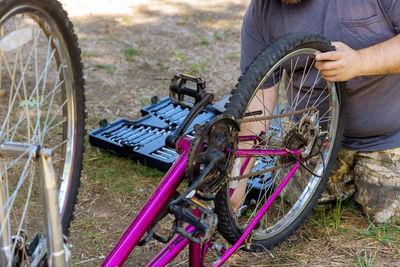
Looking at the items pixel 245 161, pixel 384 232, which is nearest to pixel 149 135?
pixel 245 161

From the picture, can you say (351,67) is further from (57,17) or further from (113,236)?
(113,236)

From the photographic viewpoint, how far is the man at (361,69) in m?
1.71

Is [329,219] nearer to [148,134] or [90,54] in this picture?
[148,134]

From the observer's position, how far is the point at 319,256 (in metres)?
1.90

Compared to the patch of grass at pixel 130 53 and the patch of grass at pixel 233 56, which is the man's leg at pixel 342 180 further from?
the patch of grass at pixel 130 53

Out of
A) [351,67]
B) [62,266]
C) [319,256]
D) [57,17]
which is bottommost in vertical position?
[319,256]

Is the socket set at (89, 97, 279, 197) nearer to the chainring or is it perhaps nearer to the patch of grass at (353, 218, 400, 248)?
the patch of grass at (353, 218, 400, 248)

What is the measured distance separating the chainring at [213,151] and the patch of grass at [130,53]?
2314 mm

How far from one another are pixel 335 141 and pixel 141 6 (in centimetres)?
→ 299

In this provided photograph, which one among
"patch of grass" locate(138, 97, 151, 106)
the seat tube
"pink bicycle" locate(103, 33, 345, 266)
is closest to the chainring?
"pink bicycle" locate(103, 33, 345, 266)

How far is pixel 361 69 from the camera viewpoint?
1.69m

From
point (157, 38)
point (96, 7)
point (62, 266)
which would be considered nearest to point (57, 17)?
point (62, 266)

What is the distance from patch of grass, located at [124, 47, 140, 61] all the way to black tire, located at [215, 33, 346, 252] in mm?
1711

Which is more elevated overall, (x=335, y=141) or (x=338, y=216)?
(x=335, y=141)
